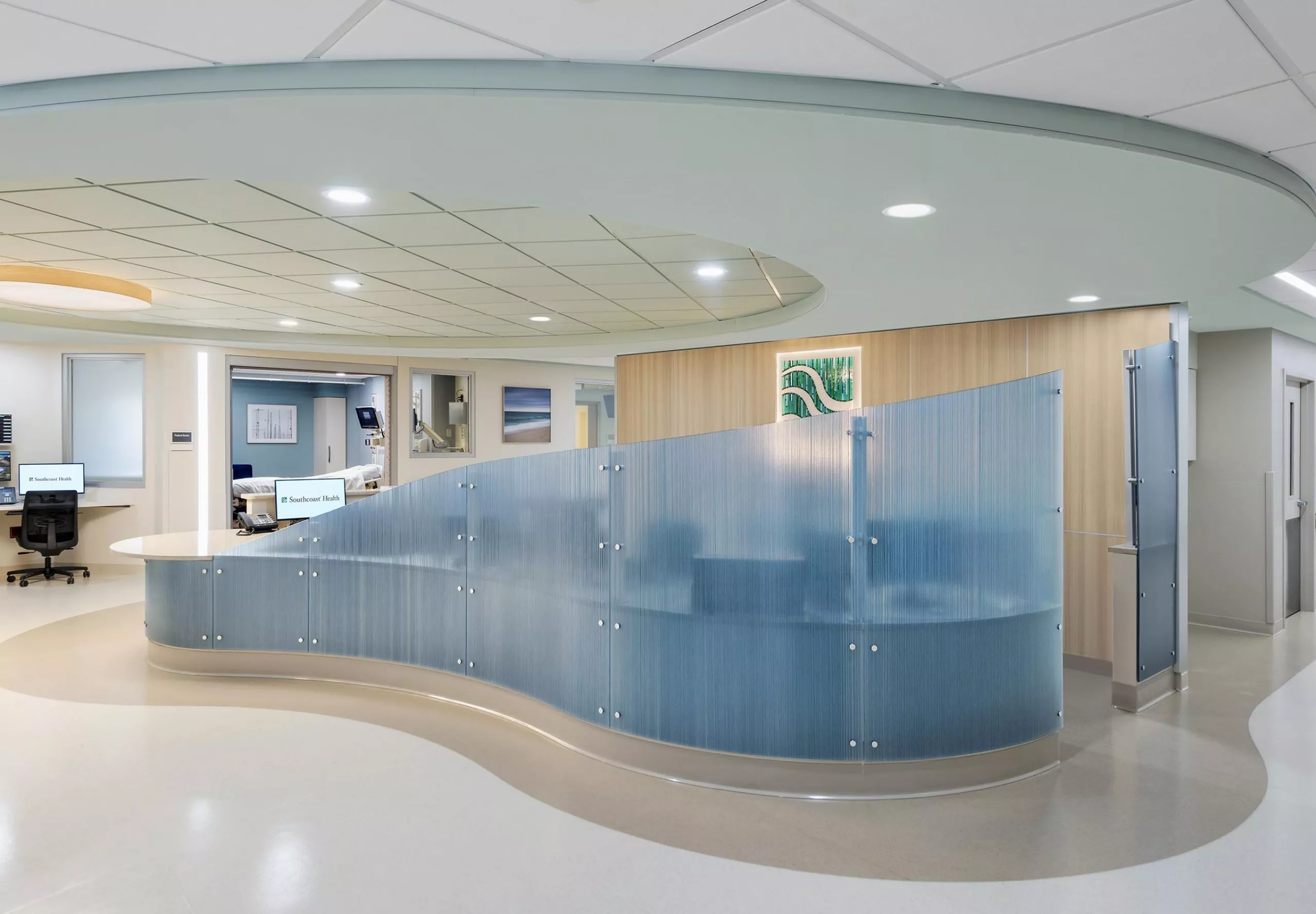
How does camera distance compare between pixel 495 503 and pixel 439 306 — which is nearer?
pixel 495 503

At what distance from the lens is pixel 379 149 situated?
113 inches

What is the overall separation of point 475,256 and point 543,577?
2268mm

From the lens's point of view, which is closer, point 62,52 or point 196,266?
point 62,52

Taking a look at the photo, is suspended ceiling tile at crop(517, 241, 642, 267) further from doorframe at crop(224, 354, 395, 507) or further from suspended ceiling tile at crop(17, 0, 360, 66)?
doorframe at crop(224, 354, 395, 507)

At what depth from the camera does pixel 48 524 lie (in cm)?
886

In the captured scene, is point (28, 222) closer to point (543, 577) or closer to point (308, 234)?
point (308, 234)

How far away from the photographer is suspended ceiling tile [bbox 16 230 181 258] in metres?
4.84

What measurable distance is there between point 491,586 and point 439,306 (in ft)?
11.5

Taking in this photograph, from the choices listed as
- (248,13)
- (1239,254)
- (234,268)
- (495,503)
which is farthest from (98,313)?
(1239,254)

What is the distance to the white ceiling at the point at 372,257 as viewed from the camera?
165 inches

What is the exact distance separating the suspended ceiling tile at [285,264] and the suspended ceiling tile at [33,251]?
1006 mm

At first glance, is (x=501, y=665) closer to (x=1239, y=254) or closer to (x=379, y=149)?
(x=379, y=149)

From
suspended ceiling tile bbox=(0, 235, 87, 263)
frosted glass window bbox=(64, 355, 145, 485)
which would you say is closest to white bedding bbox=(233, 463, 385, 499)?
frosted glass window bbox=(64, 355, 145, 485)

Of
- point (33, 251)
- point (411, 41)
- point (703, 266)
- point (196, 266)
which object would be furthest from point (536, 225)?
point (33, 251)
